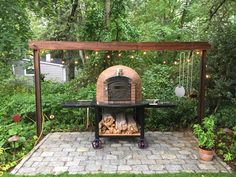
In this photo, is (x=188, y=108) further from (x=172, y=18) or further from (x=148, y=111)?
(x=172, y=18)

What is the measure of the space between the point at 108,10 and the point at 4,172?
5.20 meters

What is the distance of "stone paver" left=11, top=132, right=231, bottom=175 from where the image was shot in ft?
12.3

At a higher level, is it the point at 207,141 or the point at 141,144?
the point at 207,141

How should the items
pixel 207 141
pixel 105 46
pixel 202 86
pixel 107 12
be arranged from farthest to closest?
1. pixel 107 12
2. pixel 202 86
3. pixel 105 46
4. pixel 207 141

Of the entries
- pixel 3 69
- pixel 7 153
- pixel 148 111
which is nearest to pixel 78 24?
pixel 3 69

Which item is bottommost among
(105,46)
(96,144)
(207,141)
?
(96,144)

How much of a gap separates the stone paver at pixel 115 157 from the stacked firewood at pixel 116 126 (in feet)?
0.91

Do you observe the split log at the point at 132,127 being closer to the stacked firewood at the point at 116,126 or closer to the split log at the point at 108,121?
the stacked firewood at the point at 116,126

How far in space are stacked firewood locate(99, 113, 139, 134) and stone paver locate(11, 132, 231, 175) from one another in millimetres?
278

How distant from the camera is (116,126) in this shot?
188 inches

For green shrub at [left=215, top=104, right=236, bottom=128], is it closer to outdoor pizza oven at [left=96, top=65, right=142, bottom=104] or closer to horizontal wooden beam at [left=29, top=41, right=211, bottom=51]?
horizontal wooden beam at [left=29, top=41, right=211, bottom=51]

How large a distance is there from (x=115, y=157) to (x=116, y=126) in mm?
706

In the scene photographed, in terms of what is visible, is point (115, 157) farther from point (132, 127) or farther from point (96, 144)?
point (132, 127)

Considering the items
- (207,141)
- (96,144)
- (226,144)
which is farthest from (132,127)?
(226,144)
